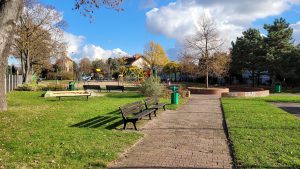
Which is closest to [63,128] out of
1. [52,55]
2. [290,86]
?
[52,55]

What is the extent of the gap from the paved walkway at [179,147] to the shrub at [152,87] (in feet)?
38.5

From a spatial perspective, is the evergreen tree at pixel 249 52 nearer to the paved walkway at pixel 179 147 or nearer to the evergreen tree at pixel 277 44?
the evergreen tree at pixel 277 44

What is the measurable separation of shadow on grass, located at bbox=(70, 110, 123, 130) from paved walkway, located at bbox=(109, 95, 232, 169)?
3.30ft

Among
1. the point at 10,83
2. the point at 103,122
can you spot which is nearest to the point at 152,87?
the point at 103,122

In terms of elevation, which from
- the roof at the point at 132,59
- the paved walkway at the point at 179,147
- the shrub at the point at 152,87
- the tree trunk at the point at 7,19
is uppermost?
the roof at the point at 132,59

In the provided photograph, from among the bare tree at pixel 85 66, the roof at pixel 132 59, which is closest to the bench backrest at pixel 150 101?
the bare tree at pixel 85 66

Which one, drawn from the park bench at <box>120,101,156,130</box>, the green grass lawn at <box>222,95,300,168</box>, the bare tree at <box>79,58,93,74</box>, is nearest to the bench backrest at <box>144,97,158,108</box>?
the park bench at <box>120,101,156,130</box>

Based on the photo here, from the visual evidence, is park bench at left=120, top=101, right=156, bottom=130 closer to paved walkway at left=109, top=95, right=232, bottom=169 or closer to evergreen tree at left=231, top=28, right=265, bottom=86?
paved walkway at left=109, top=95, right=232, bottom=169

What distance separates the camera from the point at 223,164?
628 centimetres

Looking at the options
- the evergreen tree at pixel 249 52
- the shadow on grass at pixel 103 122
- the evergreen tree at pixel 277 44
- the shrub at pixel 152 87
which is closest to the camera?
the shadow on grass at pixel 103 122

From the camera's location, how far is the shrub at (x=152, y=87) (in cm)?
2330

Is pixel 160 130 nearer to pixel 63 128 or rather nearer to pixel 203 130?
pixel 203 130

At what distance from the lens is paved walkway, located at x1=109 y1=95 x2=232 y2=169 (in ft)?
20.6

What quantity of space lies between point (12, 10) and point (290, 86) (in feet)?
148
